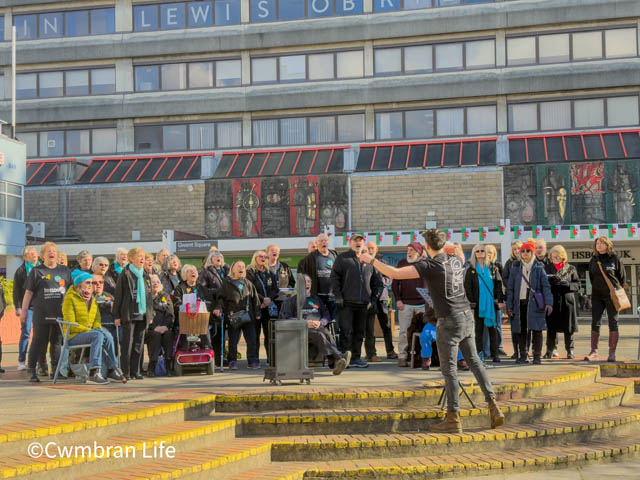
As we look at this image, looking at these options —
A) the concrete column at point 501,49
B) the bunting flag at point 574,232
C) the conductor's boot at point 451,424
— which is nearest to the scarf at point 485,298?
the conductor's boot at point 451,424

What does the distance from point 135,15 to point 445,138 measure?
15536 mm

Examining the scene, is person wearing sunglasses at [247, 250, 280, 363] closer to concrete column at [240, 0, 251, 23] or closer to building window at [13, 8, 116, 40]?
concrete column at [240, 0, 251, 23]

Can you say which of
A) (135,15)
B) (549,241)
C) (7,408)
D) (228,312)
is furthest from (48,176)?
(7,408)

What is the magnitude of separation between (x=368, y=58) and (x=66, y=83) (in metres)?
14.4

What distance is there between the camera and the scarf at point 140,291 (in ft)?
32.9

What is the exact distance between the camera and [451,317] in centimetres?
721

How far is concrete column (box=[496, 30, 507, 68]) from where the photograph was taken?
33.4 m

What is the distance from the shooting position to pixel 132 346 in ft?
33.3

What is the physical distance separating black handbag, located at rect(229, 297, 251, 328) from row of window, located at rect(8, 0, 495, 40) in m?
26.2

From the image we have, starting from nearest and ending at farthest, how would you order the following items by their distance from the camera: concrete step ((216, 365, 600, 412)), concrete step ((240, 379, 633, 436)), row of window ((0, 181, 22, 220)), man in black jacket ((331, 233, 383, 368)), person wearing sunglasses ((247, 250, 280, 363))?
concrete step ((240, 379, 633, 436)), concrete step ((216, 365, 600, 412)), man in black jacket ((331, 233, 383, 368)), person wearing sunglasses ((247, 250, 280, 363)), row of window ((0, 181, 22, 220))

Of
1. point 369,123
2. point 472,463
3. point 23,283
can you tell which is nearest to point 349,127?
point 369,123

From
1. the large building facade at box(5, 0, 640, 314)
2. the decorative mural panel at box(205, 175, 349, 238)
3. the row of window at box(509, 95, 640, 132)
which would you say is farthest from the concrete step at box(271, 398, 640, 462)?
the row of window at box(509, 95, 640, 132)

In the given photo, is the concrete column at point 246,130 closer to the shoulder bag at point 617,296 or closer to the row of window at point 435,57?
the row of window at point 435,57

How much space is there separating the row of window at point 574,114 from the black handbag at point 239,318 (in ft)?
80.8
